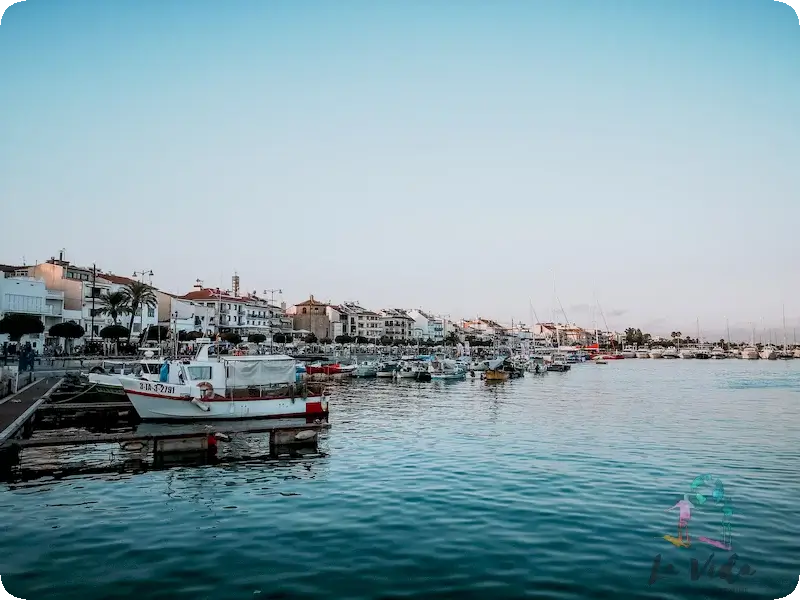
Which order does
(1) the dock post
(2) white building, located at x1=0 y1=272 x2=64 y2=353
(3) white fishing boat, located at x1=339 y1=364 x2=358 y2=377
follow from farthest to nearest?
(3) white fishing boat, located at x1=339 y1=364 x2=358 y2=377 → (2) white building, located at x1=0 y1=272 x2=64 y2=353 → (1) the dock post

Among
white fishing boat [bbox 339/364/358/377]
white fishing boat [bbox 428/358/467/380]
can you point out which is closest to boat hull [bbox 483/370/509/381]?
white fishing boat [bbox 428/358/467/380]

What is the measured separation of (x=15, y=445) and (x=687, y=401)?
181 ft

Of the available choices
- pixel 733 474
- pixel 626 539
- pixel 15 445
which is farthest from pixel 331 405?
pixel 626 539

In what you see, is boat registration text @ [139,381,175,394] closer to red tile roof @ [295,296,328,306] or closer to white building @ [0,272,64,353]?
white building @ [0,272,64,353]

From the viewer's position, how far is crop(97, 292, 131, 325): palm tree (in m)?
90.2

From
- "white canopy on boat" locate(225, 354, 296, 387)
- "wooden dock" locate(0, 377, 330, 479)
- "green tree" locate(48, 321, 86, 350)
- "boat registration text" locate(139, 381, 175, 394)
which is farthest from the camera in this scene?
"green tree" locate(48, 321, 86, 350)

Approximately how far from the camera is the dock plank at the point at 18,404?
2831 cm

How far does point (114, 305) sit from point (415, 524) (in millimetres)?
84241

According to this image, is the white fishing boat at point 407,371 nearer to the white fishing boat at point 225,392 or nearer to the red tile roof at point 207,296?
the white fishing boat at point 225,392

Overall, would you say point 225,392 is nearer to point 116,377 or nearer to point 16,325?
point 116,377

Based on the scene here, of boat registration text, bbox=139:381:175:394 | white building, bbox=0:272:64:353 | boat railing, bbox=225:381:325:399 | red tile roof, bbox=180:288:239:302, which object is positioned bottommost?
boat railing, bbox=225:381:325:399

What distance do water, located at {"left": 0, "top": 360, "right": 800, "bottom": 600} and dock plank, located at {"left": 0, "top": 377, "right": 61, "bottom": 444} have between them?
7.58 m

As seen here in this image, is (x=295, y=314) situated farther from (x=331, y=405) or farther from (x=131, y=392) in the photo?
(x=131, y=392)

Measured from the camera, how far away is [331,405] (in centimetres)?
5253
